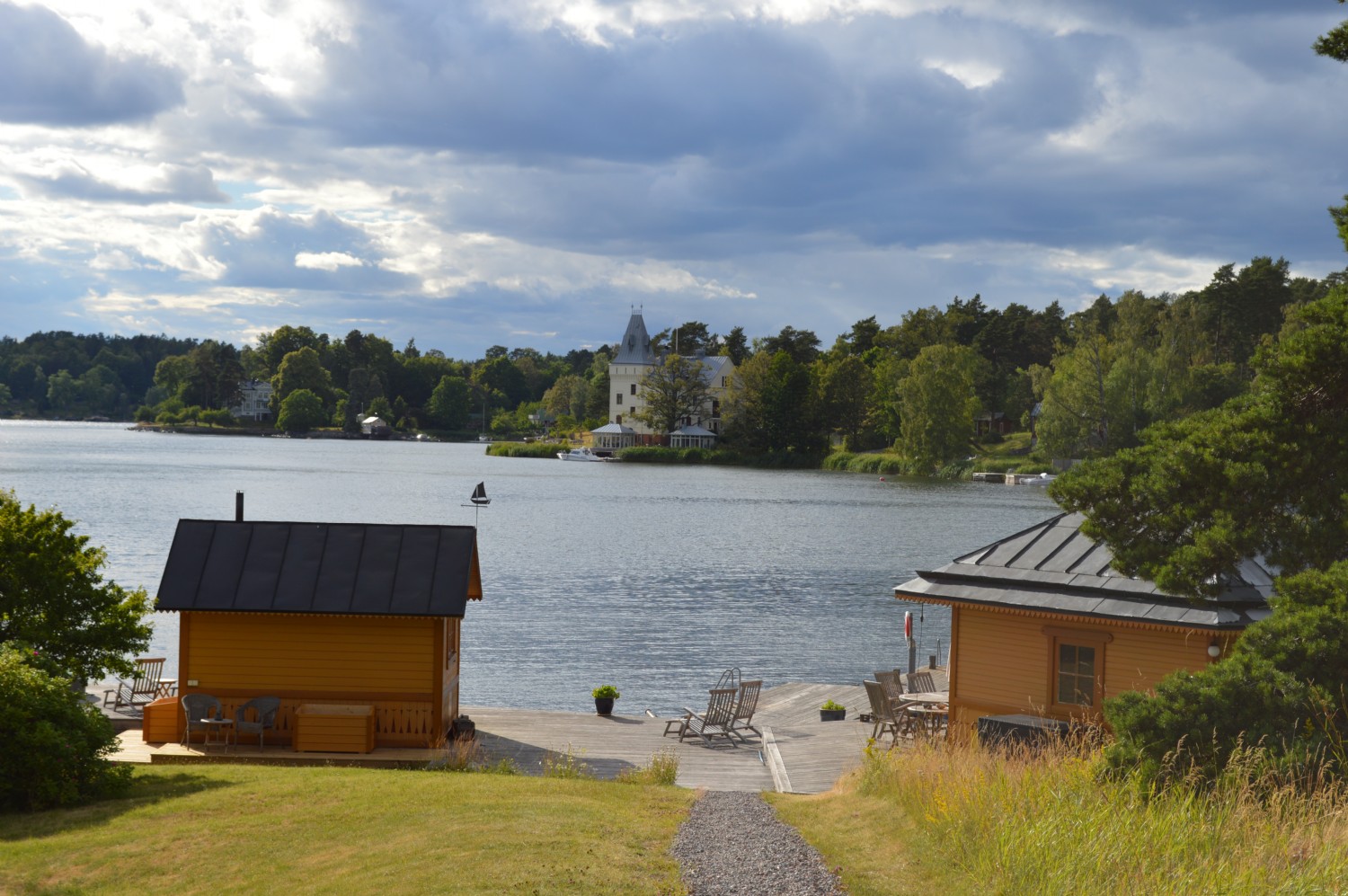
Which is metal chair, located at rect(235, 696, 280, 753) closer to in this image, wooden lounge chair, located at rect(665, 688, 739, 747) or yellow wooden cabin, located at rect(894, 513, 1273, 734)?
wooden lounge chair, located at rect(665, 688, 739, 747)

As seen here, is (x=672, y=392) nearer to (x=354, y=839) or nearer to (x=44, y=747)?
(x=44, y=747)

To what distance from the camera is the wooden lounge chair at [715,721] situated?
1883 centimetres

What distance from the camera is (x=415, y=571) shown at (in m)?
16.7

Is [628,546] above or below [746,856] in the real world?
below

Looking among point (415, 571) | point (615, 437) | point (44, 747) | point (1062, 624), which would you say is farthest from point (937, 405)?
point (44, 747)

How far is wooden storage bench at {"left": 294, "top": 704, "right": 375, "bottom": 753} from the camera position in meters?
16.0

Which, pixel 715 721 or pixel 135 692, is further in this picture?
pixel 715 721

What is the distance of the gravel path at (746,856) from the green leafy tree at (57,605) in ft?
26.8

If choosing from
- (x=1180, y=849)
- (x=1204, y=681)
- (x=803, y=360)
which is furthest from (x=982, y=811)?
(x=803, y=360)

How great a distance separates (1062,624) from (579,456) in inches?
4935

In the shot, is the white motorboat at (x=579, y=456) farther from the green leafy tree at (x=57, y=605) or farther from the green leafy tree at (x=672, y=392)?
the green leafy tree at (x=57, y=605)

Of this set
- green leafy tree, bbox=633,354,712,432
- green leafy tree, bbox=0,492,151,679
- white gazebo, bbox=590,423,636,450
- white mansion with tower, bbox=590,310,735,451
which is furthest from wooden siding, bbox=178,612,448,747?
white gazebo, bbox=590,423,636,450

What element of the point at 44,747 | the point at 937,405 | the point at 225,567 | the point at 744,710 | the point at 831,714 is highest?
the point at 937,405

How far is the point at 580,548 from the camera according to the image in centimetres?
5344
